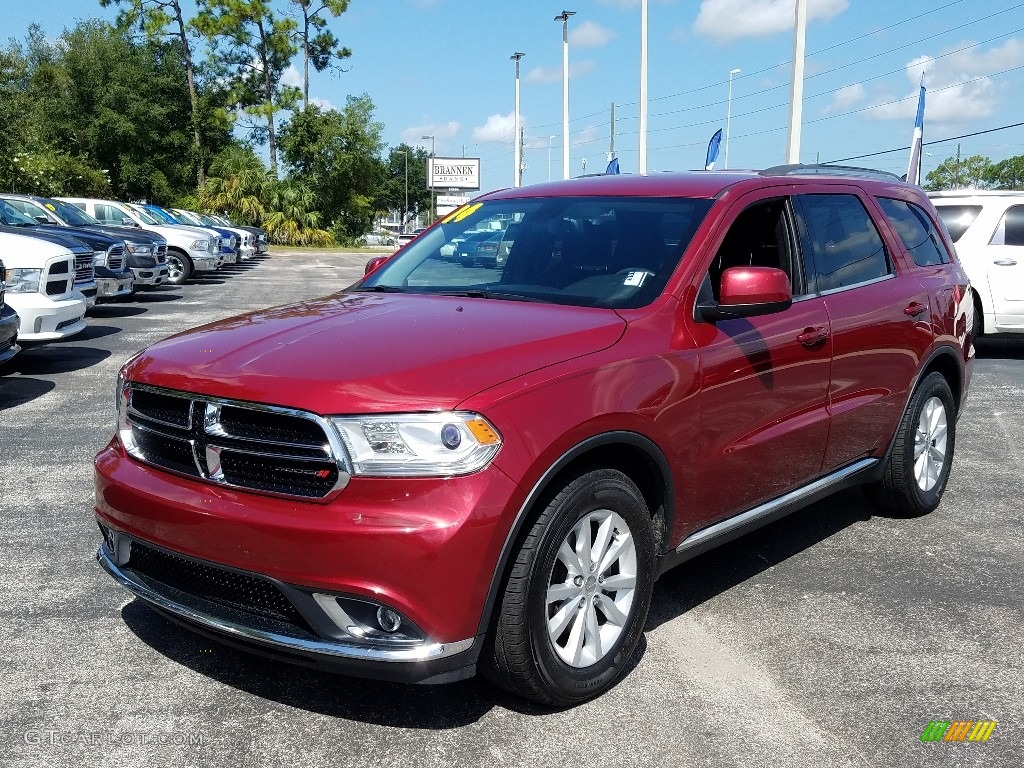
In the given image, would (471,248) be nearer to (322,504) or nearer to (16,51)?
(322,504)

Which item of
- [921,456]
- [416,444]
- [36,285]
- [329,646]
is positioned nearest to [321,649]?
[329,646]

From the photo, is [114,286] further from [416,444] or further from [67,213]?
[416,444]

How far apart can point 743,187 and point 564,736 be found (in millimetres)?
2370

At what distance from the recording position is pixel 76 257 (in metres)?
11.5

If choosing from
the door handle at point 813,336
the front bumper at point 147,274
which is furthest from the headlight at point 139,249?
the door handle at point 813,336

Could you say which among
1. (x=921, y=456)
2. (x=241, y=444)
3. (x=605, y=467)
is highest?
(x=241, y=444)

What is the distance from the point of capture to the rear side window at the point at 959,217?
11.6 meters

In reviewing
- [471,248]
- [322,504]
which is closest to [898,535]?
[471,248]

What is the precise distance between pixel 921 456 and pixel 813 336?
5.20 ft

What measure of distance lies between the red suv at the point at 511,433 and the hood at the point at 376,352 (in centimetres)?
1

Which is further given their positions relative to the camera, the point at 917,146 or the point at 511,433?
the point at 917,146

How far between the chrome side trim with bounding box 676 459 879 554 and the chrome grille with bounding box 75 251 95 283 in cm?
982

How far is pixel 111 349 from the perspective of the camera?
38.0 ft

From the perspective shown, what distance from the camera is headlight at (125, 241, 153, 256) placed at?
55.0 feet
